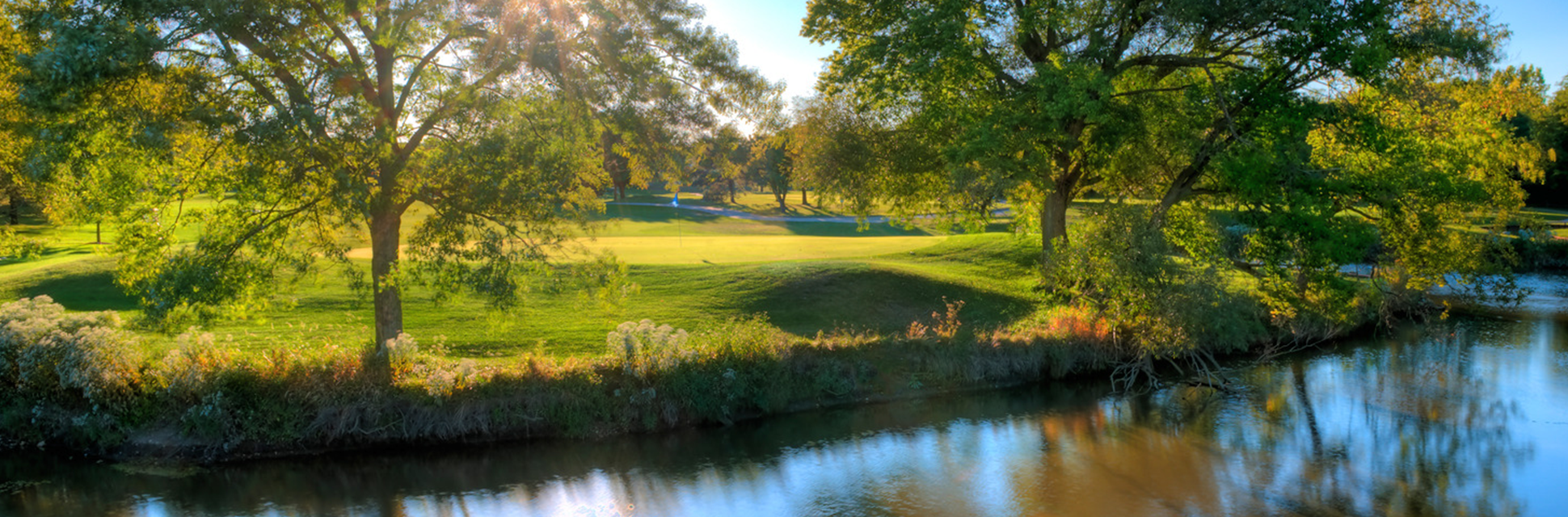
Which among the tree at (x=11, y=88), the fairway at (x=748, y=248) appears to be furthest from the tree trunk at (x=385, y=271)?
the fairway at (x=748, y=248)

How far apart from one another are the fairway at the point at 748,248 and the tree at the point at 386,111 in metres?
11.5

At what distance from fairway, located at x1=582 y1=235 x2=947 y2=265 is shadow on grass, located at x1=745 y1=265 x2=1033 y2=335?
430 centimetres

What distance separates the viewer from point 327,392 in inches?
536

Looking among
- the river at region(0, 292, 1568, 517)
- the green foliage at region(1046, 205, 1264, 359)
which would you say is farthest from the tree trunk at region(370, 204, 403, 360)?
the green foliage at region(1046, 205, 1264, 359)

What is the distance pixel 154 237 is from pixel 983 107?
55.7 ft

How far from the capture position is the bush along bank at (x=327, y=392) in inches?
531

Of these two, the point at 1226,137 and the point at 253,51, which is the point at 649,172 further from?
the point at 1226,137

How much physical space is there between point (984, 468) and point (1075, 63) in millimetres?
9659

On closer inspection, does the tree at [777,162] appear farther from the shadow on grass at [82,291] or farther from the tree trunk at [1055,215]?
the shadow on grass at [82,291]

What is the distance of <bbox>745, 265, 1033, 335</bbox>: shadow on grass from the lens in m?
20.8

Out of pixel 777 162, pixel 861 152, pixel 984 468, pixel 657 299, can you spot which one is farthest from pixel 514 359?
pixel 777 162

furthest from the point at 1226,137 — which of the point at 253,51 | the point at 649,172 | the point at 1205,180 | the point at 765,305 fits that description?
the point at 253,51

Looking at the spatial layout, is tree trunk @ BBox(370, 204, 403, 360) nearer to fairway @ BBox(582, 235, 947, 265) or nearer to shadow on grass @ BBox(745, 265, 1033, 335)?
shadow on grass @ BBox(745, 265, 1033, 335)

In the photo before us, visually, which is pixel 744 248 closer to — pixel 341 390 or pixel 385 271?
pixel 385 271
